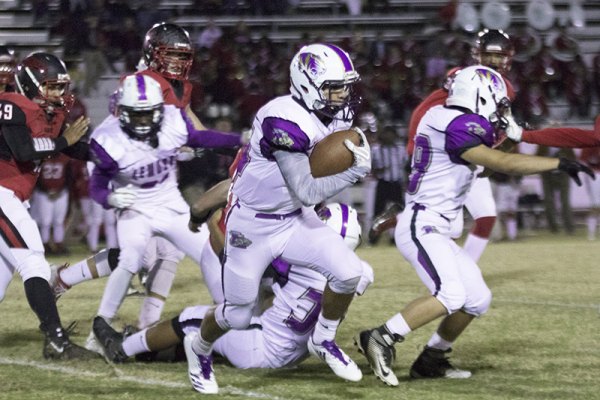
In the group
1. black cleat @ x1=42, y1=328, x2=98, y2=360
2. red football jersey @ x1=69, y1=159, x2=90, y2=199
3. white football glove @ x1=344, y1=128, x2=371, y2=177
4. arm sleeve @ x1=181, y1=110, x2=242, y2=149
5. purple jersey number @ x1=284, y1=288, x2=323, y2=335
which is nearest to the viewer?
white football glove @ x1=344, y1=128, x2=371, y2=177

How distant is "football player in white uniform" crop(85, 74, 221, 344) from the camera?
5977 mm

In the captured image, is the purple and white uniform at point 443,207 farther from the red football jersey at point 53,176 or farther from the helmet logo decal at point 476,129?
the red football jersey at point 53,176

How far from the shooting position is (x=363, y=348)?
16.3 ft

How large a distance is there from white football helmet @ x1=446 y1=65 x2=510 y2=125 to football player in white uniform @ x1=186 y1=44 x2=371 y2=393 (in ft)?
2.35

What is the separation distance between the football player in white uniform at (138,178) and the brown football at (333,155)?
70.6 inches

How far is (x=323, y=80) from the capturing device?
4566 millimetres

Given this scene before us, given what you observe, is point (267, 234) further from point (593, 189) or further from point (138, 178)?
point (593, 189)

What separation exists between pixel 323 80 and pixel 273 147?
0.37 metres

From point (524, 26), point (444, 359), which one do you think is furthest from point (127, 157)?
point (524, 26)

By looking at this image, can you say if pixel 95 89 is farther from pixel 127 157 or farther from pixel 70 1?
pixel 127 157

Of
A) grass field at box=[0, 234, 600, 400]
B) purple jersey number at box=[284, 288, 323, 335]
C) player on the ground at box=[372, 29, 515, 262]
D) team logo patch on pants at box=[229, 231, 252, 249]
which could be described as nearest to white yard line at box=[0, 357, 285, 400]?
grass field at box=[0, 234, 600, 400]

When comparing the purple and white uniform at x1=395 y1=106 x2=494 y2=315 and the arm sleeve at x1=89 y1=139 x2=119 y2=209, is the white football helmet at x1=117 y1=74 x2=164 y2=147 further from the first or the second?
the purple and white uniform at x1=395 y1=106 x2=494 y2=315

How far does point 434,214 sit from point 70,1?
11.7m

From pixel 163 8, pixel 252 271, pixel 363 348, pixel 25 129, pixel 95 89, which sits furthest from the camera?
pixel 163 8
